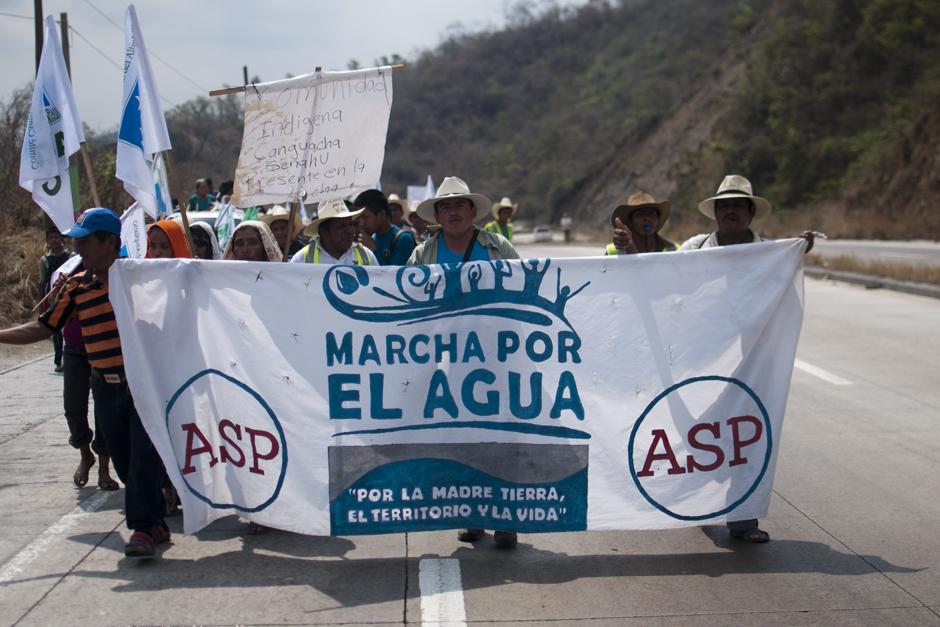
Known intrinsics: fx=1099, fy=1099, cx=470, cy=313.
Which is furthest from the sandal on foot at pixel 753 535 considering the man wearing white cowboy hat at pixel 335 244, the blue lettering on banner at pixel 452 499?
the man wearing white cowboy hat at pixel 335 244

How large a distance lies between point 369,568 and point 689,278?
2.23 meters

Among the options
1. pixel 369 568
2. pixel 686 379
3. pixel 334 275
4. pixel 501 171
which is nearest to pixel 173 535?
pixel 369 568

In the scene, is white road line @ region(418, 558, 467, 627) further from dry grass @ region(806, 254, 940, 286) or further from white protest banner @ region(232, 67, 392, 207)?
dry grass @ region(806, 254, 940, 286)

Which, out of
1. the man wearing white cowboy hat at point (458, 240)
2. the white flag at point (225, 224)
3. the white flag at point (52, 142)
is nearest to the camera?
the man wearing white cowboy hat at point (458, 240)

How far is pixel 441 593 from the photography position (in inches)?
200

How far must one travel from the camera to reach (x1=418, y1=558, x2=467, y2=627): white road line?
4762mm

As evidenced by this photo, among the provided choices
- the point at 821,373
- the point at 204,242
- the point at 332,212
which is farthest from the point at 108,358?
the point at 821,373

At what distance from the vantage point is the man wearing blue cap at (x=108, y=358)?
5.69m

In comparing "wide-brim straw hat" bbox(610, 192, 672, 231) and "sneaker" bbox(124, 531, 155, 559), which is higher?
"wide-brim straw hat" bbox(610, 192, 672, 231)

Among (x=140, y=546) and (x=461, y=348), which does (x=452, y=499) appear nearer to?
(x=461, y=348)

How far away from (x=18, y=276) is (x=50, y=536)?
10.9 metres

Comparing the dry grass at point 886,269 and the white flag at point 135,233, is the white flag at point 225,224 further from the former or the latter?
the dry grass at point 886,269

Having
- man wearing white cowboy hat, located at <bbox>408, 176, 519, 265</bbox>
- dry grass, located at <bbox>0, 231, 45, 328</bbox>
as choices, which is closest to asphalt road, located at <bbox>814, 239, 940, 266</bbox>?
dry grass, located at <bbox>0, 231, 45, 328</bbox>

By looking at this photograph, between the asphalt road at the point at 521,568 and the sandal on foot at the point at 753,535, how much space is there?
0.24ft
